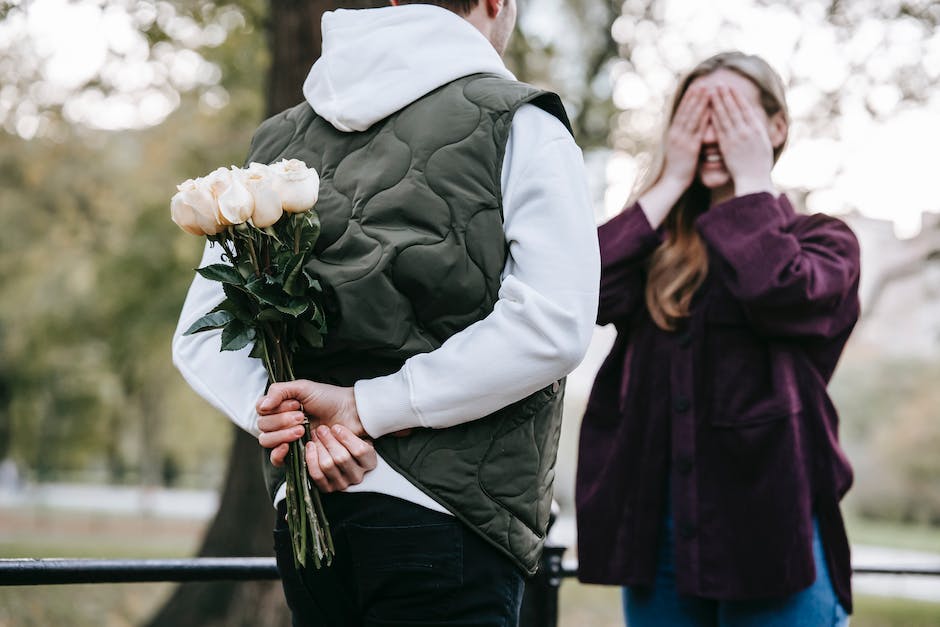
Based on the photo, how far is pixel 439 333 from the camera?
1656mm

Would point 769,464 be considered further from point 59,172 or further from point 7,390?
point 7,390

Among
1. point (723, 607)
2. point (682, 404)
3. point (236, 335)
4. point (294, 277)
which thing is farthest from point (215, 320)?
point (723, 607)

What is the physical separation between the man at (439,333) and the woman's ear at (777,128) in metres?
1.07

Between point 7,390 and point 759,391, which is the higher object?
point 759,391

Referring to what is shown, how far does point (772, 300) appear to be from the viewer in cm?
221

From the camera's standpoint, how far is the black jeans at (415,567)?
5.11ft

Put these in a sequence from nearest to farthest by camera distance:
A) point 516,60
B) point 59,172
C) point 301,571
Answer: point 301,571 < point 516,60 < point 59,172

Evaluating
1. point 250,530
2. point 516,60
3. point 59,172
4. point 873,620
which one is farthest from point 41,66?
point 873,620

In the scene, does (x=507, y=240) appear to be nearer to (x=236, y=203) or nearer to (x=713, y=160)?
(x=236, y=203)

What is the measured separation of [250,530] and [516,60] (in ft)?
16.2

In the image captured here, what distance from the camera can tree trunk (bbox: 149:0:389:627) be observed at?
599cm

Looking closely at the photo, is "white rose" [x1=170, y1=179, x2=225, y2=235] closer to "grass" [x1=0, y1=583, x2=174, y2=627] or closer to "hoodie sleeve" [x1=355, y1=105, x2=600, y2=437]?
"hoodie sleeve" [x1=355, y1=105, x2=600, y2=437]

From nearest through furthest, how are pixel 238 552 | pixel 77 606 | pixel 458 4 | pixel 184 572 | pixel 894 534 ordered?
pixel 458 4 → pixel 184 572 → pixel 238 552 → pixel 77 606 → pixel 894 534

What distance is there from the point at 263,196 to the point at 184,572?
4.17ft
